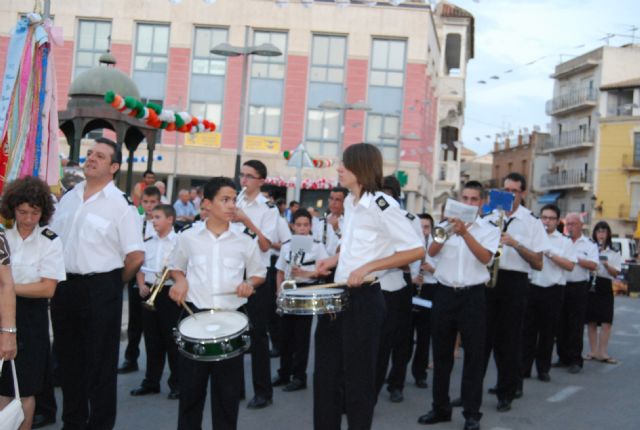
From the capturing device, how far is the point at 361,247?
5.86 m

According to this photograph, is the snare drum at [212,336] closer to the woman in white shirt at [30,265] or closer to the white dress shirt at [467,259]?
the woman in white shirt at [30,265]

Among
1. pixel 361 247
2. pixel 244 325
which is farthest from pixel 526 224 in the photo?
pixel 244 325

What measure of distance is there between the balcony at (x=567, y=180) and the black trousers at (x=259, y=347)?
6166cm

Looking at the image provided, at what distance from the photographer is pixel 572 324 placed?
1175 centimetres

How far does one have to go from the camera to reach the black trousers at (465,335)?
7.73m

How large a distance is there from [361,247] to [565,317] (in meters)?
6.85

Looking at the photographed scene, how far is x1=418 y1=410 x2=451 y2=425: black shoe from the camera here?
8.00 metres

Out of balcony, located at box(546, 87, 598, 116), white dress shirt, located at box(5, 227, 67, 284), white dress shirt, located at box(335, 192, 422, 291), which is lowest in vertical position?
white dress shirt, located at box(5, 227, 67, 284)

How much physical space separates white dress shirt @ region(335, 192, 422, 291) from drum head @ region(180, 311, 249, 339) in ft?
2.45

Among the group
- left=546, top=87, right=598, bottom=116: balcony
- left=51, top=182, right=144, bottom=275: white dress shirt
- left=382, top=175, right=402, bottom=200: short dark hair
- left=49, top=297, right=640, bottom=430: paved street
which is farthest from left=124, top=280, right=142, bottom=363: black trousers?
left=546, top=87, right=598, bottom=116: balcony

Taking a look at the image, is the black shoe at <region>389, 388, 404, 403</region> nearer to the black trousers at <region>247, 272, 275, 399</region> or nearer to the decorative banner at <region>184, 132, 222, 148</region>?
the black trousers at <region>247, 272, 275, 399</region>

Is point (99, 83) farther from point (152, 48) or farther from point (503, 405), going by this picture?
point (152, 48)

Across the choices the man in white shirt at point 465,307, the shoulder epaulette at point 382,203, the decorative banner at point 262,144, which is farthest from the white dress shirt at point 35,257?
the decorative banner at point 262,144

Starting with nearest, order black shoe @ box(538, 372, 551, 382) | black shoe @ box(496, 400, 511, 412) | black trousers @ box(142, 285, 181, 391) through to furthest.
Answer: black trousers @ box(142, 285, 181, 391) → black shoe @ box(496, 400, 511, 412) → black shoe @ box(538, 372, 551, 382)
